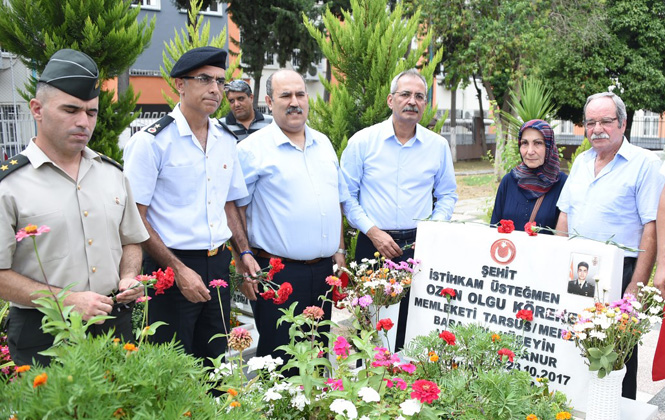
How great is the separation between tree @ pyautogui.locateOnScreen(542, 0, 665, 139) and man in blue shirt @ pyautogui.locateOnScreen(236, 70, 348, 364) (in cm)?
2193

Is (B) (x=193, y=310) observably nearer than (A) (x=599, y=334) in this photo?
No

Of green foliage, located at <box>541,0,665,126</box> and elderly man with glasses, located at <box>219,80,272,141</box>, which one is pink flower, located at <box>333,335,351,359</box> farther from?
green foliage, located at <box>541,0,665,126</box>

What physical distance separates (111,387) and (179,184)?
1.95 m

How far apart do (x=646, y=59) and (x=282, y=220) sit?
24.8 m

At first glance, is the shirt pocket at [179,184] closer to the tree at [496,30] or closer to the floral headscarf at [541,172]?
the floral headscarf at [541,172]

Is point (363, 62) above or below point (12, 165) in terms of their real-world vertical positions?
above

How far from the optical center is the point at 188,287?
10.1 ft

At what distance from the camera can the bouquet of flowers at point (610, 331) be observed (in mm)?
2666

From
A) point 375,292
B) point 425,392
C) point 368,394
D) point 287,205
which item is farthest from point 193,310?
point 425,392

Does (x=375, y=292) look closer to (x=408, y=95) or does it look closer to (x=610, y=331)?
(x=610, y=331)

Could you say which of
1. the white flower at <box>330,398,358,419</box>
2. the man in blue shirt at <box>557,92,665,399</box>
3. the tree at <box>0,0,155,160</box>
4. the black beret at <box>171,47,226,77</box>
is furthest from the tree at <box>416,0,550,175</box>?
the white flower at <box>330,398,358,419</box>

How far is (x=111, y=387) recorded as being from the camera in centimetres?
141

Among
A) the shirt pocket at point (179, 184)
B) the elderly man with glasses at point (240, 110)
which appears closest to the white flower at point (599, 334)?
the shirt pocket at point (179, 184)

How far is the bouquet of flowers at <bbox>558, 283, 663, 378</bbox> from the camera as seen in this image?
8.75ft
